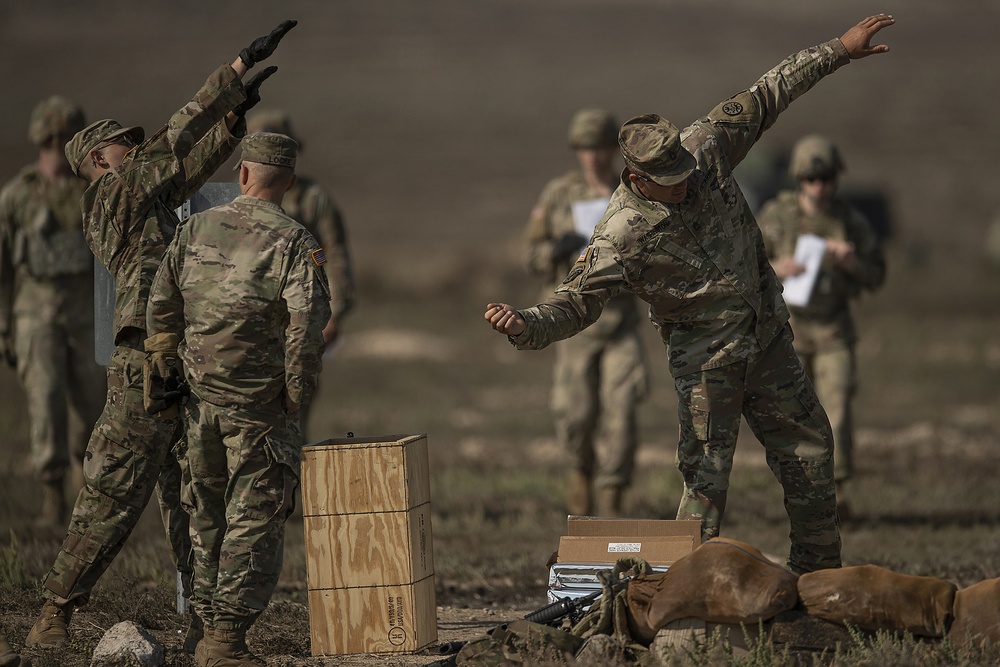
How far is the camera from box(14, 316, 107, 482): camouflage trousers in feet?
34.9

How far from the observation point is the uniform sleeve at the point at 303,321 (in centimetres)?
612

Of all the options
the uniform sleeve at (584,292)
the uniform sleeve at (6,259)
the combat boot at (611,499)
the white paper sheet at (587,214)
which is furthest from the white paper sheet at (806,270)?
the uniform sleeve at (6,259)

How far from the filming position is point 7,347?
10.8 meters

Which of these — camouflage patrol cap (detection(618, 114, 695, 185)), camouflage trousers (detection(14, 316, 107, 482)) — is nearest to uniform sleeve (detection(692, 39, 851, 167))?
camouflage patrol cap (detection(618, 114, 695, 185))

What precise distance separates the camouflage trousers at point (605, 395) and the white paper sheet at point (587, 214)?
80 centimetres

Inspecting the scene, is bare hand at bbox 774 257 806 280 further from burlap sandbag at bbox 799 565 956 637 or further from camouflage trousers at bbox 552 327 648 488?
burlap sandbag at bbox 799 565 956 637

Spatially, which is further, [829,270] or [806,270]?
[829,270]

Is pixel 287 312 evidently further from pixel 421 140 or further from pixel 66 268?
pixel 421 140

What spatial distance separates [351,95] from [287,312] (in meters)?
51.2

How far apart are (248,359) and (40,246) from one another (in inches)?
197

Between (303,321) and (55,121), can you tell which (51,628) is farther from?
(55,121)

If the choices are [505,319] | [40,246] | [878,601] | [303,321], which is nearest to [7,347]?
[40,246]

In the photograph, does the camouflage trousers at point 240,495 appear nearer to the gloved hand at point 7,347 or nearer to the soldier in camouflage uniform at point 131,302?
the soldier in camouflage uniform at point 131,302

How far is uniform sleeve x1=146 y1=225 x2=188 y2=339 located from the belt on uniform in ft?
0.91
